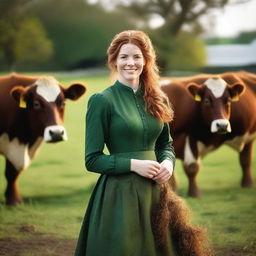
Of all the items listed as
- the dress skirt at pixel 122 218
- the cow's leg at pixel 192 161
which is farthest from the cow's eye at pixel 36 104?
the dress skirt at pixel 122 218

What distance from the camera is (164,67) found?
875 centimetres

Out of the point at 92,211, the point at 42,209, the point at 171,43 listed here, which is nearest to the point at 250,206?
the point at 42,209

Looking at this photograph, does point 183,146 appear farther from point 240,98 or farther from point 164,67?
point 164,67

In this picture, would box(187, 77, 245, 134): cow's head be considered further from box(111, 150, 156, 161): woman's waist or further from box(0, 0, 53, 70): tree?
box(0, 0, 53, 70): tree

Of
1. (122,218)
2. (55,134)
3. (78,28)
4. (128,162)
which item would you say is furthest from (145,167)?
(78,28)

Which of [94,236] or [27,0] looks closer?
[94,236]

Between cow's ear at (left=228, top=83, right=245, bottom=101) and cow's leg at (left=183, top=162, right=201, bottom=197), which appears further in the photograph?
cow's leg at (left=183, top=162, right=201, bottom=197)

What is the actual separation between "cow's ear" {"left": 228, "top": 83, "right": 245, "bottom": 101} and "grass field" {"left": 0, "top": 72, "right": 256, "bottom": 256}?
1.08 m

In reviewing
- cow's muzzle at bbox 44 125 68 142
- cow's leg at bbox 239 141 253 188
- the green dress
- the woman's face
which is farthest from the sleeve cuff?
cow's leg at bbox 239 141 253 188

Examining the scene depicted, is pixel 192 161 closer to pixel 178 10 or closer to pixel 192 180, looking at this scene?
pixel 192 180

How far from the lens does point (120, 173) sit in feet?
8.21

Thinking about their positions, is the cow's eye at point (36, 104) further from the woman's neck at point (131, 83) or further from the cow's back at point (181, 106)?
the woman's neck at point (131, 83)

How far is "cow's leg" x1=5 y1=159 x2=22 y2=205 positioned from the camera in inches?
205

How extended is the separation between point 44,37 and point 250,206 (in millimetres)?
5087
